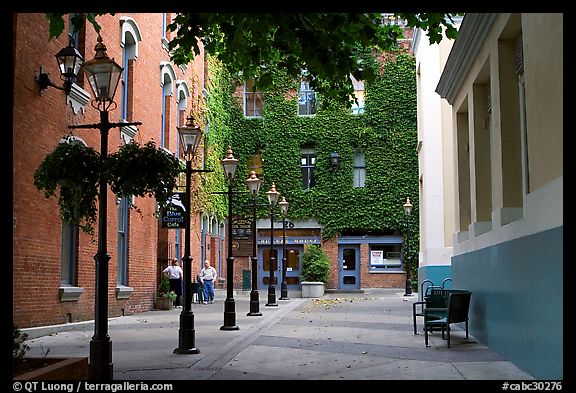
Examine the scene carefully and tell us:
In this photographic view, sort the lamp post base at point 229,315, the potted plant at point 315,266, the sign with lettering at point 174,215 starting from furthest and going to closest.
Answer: the potted plant at point 315,266 < the sign with lettering at point 174,215 < the lamp post base at point 229,315

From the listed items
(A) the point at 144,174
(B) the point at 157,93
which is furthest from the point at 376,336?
(B) the point at 157,93

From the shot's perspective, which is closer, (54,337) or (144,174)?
(144,174)

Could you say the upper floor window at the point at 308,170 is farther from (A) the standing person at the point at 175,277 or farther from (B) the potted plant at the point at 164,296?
(B) the potted plant at the point at 164,296

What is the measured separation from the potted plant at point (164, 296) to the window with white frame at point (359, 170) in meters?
17.5

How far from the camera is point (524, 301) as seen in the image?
9000 mm

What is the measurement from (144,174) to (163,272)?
614 inches

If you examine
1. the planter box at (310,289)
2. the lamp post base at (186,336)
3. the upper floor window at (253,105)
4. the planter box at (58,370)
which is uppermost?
the upper floor window at (253,105)

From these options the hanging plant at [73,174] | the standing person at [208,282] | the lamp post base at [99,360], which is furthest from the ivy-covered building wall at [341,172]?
the lamp post base at [99,360]

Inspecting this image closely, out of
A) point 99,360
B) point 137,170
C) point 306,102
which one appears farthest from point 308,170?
point 99,360

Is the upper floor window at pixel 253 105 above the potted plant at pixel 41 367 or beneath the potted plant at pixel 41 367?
above

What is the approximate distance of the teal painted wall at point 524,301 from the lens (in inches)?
295

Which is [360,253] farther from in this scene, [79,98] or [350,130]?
[79,98]
